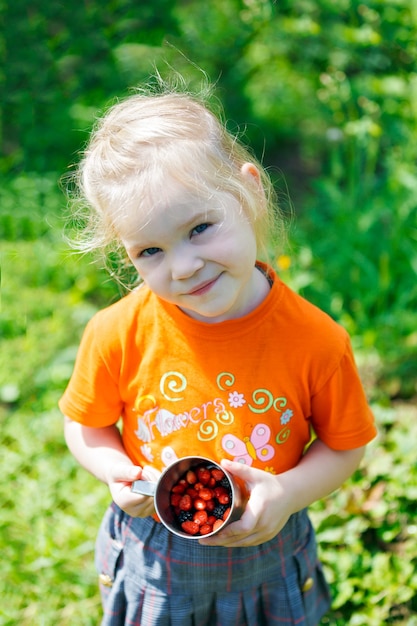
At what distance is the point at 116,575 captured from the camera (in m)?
1.56

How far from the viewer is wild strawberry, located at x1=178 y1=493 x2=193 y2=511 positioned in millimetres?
1273

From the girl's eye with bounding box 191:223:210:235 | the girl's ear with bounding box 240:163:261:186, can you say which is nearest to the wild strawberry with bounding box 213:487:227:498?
the girl's eye with bounding box 191:223:210:235

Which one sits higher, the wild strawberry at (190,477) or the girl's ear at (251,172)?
the girl's ear at (251,172)

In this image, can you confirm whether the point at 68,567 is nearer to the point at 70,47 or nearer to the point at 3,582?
the point at 3,582

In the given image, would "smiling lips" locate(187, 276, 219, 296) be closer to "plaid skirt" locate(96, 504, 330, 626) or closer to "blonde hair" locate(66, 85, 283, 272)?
"blonde hair" locate(66, 85, 283, 272)

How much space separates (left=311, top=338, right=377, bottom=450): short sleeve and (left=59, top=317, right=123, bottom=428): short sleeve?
0.42 metres

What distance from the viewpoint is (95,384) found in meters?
1.41

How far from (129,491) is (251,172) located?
676mm

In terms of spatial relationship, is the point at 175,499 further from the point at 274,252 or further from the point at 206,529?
the point at 274,252

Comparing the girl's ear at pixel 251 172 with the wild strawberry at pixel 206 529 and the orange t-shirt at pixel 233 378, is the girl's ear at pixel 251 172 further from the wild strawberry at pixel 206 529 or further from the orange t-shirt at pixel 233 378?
the wild strawberry at pixel 206 529

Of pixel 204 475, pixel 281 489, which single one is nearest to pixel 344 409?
pixel 281 489

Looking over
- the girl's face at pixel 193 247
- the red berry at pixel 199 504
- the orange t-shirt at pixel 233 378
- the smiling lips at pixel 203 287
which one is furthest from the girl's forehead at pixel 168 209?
the red berry at pixel 199 504

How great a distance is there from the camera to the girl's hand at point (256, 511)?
4.09ft

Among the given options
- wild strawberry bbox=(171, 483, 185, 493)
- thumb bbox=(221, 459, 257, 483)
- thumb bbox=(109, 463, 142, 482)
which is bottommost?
thumb bbox=(109, 463, 142, 482)
